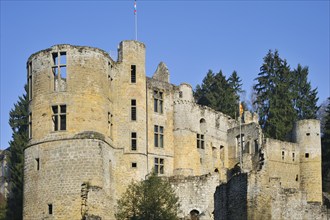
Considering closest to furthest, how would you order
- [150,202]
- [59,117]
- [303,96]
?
1. [150,202]
2. [59,117]
3. [303,96]

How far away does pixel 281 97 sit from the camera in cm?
7481

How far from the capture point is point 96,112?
51.7 meters

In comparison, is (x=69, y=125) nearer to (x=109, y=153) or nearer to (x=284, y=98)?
(x=109, y=153)

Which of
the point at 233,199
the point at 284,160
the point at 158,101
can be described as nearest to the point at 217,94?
the point at 284,160

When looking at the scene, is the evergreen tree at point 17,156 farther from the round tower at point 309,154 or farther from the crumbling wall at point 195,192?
the round tower at point 309,154

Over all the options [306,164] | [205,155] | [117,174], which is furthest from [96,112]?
[306,164]

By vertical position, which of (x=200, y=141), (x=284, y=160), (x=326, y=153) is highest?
(x=200, y=141)

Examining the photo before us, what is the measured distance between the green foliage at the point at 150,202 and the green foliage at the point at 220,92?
94.0 ft

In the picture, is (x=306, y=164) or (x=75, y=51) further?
Result: (x=306, y=164)

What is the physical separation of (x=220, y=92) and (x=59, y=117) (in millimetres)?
33138

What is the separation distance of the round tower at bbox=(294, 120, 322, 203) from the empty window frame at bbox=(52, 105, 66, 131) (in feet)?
76.6

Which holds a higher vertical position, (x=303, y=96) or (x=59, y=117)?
(x=303, y=96)

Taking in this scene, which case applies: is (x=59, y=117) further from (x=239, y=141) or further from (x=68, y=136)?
(x=239, y=141)

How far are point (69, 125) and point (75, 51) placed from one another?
5.19m
